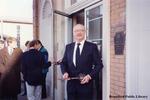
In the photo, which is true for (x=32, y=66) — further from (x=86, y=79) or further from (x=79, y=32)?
(x=86, y=79)

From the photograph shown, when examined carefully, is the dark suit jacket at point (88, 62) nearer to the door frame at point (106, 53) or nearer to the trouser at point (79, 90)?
the trouser at point (79, 90)

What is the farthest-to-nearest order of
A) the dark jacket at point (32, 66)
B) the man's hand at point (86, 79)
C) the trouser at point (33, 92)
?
the trouser at point (33, 92) < the dark jacket at point (32, 66) < the man's hand at point (86, 79)

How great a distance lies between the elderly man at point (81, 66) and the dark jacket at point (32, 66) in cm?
192

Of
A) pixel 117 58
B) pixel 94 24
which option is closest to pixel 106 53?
pixel 117 58

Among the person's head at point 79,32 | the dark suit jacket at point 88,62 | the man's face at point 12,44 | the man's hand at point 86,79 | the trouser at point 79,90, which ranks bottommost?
the trouser at point 79,90

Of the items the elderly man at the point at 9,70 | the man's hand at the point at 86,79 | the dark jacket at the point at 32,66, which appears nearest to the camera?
the man's hand at the point at 86,79

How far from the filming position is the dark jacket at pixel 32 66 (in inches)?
265

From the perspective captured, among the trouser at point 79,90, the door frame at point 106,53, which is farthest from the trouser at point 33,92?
the trouser at point 79,90

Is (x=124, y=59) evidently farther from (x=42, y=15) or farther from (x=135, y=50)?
(x=42, y=15)

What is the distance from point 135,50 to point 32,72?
2.93m

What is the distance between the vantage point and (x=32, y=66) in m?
6.77

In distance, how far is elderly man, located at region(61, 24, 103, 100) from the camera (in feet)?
15.8

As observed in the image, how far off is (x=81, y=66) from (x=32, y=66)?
2.16m

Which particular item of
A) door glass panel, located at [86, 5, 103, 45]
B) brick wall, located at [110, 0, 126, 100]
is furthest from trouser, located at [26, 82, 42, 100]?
brick wall, located at [110, 0, 126, 100]
